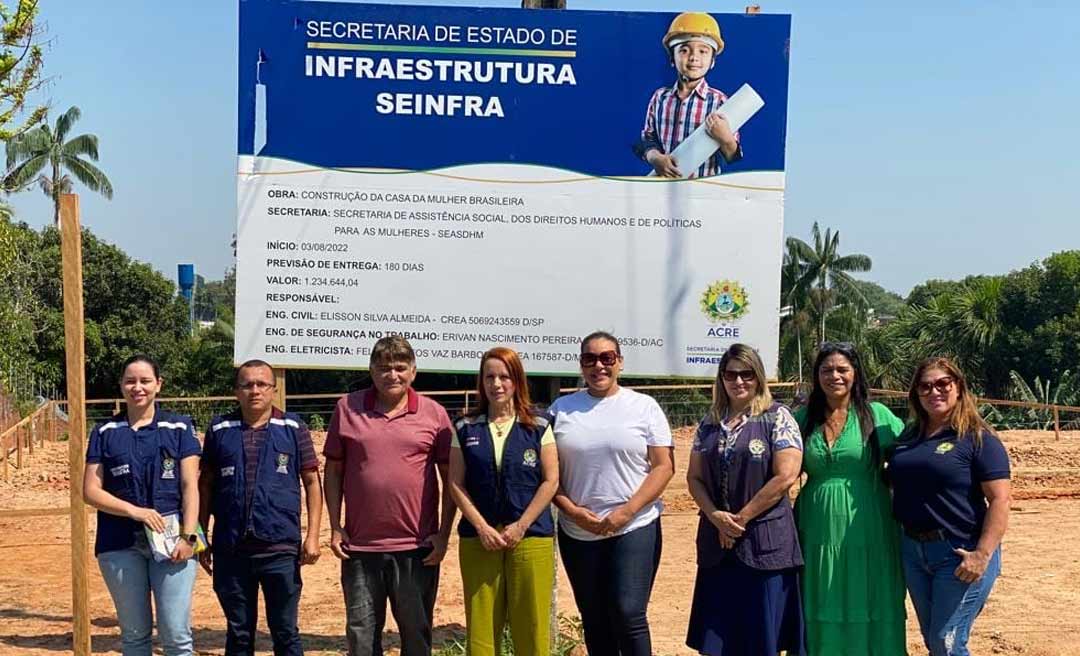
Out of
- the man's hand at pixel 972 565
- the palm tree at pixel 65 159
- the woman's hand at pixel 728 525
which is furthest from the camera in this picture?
the palm tree at pixel 65 159

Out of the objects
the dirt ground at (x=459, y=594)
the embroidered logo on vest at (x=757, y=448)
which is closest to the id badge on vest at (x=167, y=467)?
the embroidered logo on vest at (x=757, y=448)

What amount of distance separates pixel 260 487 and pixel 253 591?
0.44 meters

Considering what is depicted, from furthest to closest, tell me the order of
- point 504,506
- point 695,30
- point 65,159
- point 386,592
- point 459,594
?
point 65,159, point 459,594, point 695,30, point 386,592, point 504,506

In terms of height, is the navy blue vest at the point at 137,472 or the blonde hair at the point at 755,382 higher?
the blonde hair at the point at 755,382

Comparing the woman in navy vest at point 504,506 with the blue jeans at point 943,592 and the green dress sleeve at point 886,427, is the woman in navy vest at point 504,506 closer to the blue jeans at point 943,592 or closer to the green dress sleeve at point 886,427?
the green dress sleeve at point 886,427

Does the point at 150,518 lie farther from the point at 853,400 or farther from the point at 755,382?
the point at 853,400

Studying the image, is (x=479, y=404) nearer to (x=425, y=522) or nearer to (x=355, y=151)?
(x=425, y=522)

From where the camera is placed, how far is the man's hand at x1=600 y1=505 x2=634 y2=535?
456 cm

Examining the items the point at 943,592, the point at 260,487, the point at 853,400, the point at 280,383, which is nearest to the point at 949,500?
the point at 943,592

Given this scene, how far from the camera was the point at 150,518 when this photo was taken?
4.39 meters

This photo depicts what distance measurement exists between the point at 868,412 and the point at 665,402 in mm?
14547

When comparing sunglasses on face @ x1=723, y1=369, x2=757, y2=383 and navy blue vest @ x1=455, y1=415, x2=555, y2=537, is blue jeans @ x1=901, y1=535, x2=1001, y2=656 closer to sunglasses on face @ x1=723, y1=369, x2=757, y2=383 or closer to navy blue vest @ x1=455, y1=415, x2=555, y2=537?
sunglasses on face @ x1=723, y1=369, x2=757, y2=383

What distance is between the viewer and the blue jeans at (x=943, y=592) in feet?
14.6

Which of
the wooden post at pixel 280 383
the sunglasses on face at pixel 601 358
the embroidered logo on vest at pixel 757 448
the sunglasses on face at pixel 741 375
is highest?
the sunglasses on face at pixel 601 358
